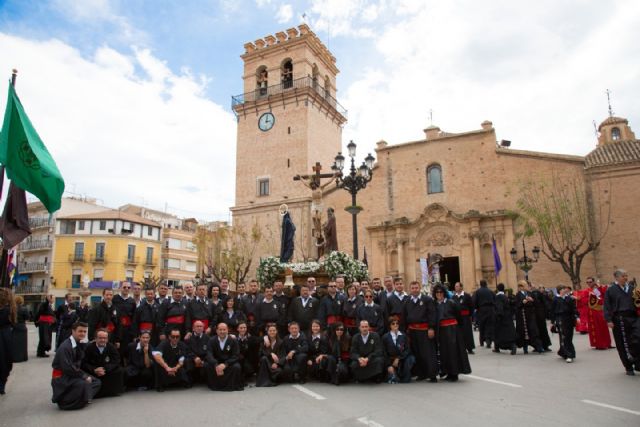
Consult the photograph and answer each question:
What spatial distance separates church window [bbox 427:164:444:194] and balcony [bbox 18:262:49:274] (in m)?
35.8

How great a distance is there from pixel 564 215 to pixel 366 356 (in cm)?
2024

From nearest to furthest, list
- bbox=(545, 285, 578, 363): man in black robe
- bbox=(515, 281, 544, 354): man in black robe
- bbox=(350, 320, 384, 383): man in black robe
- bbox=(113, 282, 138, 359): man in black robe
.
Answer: bbox=(350, 320, 384, 383): man in black robe < bbox=(113, 282, 138, 359): man in black robe < bbox=(545, 285, 578, 363): man in black robe < bbox=(515, 281, 544, 354): man in black robe

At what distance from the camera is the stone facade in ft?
81.5

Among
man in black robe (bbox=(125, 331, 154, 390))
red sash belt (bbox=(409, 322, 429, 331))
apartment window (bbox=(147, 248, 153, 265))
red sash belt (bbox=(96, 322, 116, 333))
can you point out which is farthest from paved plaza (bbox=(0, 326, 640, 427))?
apartment window (bbox=(147, 248, 153, 265))

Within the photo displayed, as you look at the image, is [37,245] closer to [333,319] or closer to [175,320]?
[175,320]

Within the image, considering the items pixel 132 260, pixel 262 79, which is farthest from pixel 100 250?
pixel 262 79

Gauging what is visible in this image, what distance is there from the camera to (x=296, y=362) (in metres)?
8.26

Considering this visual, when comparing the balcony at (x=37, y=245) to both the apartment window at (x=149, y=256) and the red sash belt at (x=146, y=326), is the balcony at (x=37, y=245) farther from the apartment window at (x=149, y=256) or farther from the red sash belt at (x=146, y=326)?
the red sash belt at (x=146, y=326)

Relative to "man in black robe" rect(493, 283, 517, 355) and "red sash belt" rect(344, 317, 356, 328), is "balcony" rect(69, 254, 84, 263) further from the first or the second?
"man in black robe" rect(493, 283, 517, 355)

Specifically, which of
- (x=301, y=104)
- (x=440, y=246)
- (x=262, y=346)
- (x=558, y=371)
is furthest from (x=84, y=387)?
(x=301, y=104)

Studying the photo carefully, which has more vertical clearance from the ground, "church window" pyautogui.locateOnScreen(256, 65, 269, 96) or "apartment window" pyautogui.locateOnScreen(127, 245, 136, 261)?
"church window" pyautogui.locateOnScreen(256, 65, 269, 96)

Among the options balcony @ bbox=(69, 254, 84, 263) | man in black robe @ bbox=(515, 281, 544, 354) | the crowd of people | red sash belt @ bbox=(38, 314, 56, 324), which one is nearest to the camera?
the crowd of people

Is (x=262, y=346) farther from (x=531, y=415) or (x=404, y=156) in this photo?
(x=404, y=156)

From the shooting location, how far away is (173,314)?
30.4 ft
